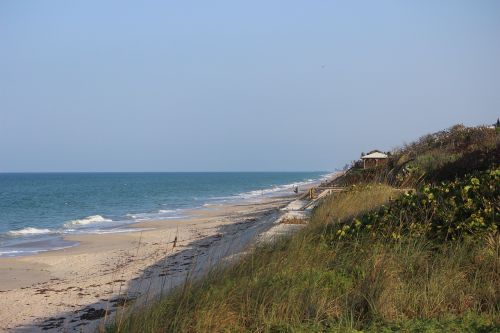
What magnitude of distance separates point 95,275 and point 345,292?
35.2 ft

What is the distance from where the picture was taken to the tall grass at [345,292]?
4676mm

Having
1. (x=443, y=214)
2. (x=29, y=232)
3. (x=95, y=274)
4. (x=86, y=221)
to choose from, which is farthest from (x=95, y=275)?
(x=86, y=221)

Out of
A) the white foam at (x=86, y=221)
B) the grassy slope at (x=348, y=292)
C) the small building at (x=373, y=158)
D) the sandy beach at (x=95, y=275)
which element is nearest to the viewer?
the grassy slope at (x=348, y=292)

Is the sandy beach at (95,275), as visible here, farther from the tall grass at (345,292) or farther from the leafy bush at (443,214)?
the leafy bush at (443,214)

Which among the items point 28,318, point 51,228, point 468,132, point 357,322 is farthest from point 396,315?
point 51,228

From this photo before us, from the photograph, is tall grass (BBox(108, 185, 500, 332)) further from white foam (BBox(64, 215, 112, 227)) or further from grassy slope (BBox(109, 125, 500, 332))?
white foam (BBox(64, 215, 112, 227))

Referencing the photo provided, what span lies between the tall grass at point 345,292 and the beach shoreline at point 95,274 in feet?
1.92

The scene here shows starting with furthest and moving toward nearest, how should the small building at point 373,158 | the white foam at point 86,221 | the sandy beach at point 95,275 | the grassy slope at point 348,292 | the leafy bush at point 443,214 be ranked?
1. the white foam at point 86,221
2. the small building at point 373,158
3. the sandy beach at point 95,275
4. the leafy bush at point 443,214
5. the grassy slope at point 348,292

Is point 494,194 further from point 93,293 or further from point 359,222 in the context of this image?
point 93,293

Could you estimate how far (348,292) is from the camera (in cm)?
530

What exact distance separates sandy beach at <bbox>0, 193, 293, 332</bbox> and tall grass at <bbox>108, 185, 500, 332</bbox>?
49cm

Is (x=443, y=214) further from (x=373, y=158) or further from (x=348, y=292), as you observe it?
(x=373, y=158)

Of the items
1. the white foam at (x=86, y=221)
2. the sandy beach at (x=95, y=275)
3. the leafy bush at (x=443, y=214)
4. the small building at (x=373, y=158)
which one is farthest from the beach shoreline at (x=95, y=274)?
the small building at (x=373, y=158)

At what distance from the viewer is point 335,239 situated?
7.36 meters
